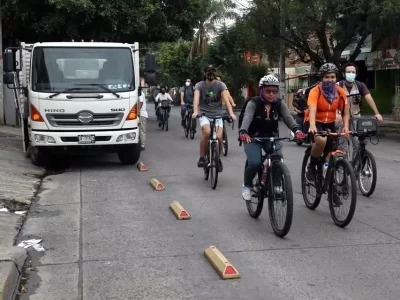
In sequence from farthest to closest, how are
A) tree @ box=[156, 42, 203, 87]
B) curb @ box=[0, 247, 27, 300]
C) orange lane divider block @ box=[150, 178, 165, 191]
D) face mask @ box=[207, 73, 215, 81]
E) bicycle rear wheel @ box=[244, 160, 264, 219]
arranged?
tree @ box=[156, 42, 203, 87]
face mask @ box=[207, 73, 215, 81]
orange lane divider block @ box=[150, 178, 165, 191]
bicycle rear wheel @ box=[244, 160, 264, 219]
curb @ box=[0, 247, 27, 300]

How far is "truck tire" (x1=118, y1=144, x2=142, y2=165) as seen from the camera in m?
12.6

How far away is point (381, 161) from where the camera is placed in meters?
13.3

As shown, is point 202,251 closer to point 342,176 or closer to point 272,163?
point 272,163

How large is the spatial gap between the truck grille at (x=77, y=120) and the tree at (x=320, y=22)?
10888mm

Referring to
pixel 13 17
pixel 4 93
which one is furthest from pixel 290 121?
pixel 4 93

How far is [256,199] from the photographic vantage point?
743 centimetres

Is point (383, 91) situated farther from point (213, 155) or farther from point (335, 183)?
point (335, 183)

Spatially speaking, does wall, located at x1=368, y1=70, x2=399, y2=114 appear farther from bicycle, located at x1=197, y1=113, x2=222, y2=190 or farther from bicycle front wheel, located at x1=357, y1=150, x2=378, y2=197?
bicycle front wheel, located at x1=357, y1=150, x2=378, y2=197

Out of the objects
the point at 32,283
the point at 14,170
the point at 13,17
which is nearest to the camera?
the point at 32,283

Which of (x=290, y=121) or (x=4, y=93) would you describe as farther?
(x=4, y=93)

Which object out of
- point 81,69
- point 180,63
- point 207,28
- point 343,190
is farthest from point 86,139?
point 180,63

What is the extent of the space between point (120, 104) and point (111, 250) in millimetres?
5907

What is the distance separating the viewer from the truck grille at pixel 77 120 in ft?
38.2

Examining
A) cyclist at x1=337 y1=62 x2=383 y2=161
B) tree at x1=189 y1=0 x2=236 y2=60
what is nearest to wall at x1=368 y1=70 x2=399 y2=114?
tree at x1=189 y1=0 x2=236 y2=60
